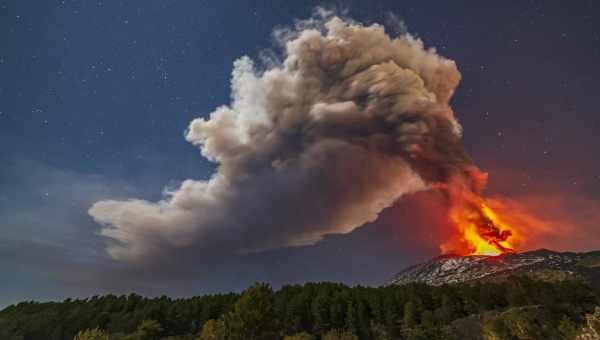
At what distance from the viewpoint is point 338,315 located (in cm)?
12988

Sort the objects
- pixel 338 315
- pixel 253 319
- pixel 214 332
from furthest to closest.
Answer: pixel 338 315 < pixel 214 332 < pixel 253 319

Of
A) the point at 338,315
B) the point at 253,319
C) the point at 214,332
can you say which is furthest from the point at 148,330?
the point at 338,315

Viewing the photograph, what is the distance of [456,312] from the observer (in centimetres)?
11869

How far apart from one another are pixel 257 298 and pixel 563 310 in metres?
87.8

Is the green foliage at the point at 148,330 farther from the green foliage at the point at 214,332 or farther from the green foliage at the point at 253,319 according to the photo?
the green foliage at the point at 253,319

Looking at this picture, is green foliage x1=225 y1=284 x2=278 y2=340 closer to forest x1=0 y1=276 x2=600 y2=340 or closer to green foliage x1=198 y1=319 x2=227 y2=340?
forest x1=0 y1=276 x2=600 y2=340

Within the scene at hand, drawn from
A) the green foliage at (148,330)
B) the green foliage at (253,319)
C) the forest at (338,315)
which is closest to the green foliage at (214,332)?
the forest at (338,315)

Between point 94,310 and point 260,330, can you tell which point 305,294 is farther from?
point 94,310

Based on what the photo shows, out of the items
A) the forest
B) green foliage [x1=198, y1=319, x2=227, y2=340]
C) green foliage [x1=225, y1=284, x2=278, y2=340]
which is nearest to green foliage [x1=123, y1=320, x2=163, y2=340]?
the forest

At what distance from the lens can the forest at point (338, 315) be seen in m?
87.1

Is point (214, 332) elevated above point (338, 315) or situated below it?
below

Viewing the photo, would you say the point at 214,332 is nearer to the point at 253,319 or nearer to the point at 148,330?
the point at 253,319

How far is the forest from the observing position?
286ft

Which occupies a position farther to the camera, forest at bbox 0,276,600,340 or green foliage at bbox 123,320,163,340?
green foliage at bbox 123,320,163,340
